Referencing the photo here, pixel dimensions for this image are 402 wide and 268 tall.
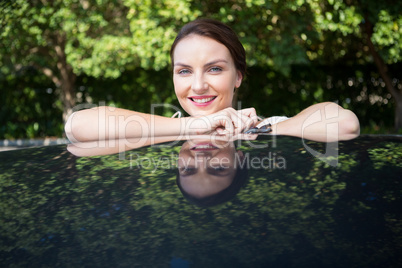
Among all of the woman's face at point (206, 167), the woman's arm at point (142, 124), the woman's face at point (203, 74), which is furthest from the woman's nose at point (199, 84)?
the woman's face at point (206, 167)

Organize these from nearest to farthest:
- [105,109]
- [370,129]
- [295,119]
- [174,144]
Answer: [174,144] < [295,119] < [105,109] < [370,129]

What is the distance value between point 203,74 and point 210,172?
132cm

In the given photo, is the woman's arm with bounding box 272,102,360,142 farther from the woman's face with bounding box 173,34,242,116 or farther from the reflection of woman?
the woman's face with bounding box 173,34,242,116

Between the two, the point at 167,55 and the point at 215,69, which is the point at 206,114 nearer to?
the point at 215,69

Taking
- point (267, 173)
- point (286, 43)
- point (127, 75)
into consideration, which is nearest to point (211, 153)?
point (267, 173)

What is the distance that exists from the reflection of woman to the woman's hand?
1.97 feet

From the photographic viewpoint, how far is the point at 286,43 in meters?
10.9

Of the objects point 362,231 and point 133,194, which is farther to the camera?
point 133,194

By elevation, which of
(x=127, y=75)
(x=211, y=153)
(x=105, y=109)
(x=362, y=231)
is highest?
(x=127, y=75)

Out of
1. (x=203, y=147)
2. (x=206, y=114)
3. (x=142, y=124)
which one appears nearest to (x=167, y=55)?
(x=206, y=114)

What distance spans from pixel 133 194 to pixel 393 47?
36.5 ft

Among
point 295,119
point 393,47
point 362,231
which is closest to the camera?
point 362,231

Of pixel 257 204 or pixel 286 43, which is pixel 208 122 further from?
pixel 286 43

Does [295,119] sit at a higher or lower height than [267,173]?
higher
